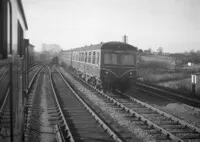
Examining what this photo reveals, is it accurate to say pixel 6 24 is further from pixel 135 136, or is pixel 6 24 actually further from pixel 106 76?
pixel 106 76

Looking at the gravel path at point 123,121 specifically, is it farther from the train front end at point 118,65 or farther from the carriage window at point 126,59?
the carriage window at point 126,59

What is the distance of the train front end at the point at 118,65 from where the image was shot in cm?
1384

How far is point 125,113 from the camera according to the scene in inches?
367

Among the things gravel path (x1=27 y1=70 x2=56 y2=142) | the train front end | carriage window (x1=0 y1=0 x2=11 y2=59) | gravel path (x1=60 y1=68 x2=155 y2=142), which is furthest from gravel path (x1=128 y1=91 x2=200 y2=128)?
carriage window (x1=0 y1=0 x2=11 y2=59)

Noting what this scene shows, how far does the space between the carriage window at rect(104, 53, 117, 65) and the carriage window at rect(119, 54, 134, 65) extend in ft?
1.21

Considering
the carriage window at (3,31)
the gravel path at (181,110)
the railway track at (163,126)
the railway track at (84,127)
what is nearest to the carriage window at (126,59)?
the gravel path at (181,110)

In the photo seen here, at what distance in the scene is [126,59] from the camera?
46.6 ft

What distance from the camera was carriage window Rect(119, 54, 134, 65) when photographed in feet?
46.4

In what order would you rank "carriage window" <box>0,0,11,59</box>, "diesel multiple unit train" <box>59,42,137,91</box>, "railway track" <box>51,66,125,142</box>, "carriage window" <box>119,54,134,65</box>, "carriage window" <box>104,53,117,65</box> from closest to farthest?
1. "carriage window" <box>0,0,11,59</box>
2. "railway track" <box>51,66,125,142</box>
3. "diesel multiple unit train" <box>59,42,137,91</box>
4. "carriage window" <box>104,53,117,65</box>
5. "carriage window" <box>119,54,134,65</box>

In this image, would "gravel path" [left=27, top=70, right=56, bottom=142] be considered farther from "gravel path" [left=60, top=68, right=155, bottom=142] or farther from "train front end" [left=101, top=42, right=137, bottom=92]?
"train front end" [left=101, top=42, right=137, bottom=92]

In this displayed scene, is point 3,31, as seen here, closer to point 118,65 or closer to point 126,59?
point 118,65

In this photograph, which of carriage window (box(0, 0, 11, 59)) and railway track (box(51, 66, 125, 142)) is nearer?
carriage window (box(0, 0, 11, 59))

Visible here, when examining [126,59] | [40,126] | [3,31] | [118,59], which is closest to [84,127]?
[40,126]

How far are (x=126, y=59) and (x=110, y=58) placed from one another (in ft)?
3.28
